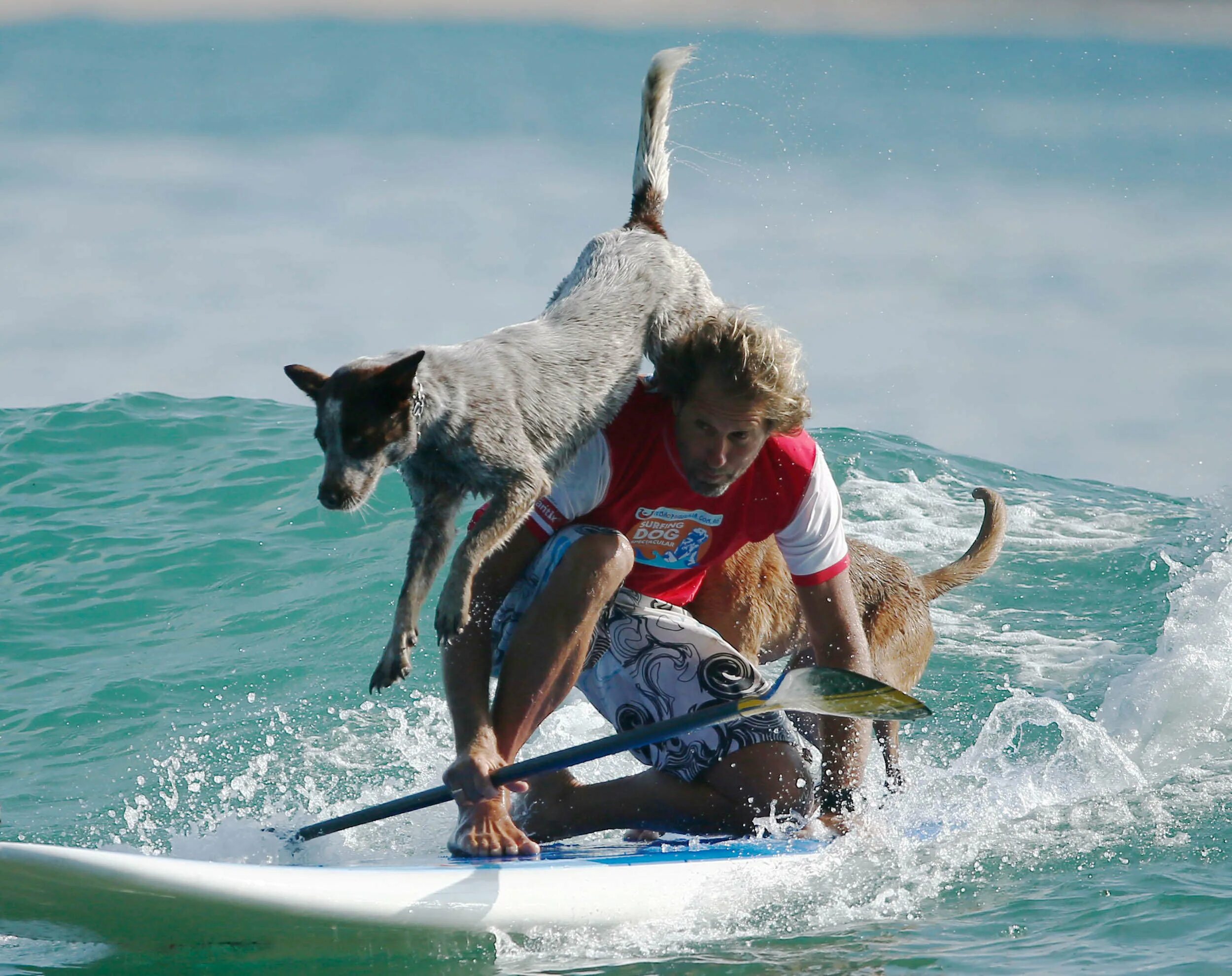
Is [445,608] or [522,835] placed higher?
[445,608]

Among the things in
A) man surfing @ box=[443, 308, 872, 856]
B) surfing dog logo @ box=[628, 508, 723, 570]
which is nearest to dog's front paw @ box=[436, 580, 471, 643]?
man surfing @ box=[443, 308, 872, 856]

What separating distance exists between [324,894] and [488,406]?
136 cm

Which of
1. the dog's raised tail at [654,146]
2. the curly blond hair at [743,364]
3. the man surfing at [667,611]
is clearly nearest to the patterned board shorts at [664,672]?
the man surfing at [667,611]

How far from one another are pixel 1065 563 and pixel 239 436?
727 cm

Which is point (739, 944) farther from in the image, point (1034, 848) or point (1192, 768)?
point (1192, 768)

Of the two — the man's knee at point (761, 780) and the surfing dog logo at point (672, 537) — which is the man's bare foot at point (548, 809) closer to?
the man's knee at point (761, 780)

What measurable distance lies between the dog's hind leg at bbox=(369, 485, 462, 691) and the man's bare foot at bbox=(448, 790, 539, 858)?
740mm

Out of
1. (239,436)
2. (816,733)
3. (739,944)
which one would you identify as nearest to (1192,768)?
(816,733)

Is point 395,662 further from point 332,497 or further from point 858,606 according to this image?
point 858,606

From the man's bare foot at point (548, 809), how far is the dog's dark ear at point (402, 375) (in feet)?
6.02

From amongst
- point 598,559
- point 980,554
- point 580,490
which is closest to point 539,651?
point 598,559

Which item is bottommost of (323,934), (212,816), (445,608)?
(212,816)

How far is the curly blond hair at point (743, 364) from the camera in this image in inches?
136

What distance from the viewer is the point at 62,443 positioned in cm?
1120
